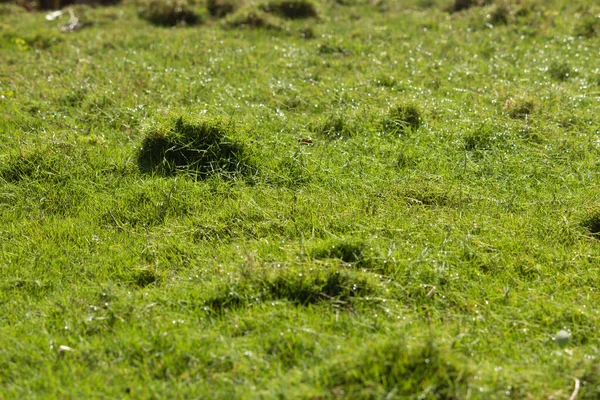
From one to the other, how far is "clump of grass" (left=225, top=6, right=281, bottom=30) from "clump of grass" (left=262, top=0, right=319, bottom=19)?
220mm

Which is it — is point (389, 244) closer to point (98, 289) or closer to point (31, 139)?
point (98, 289)

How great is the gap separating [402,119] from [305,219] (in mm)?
1712

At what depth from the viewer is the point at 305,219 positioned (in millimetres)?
4422

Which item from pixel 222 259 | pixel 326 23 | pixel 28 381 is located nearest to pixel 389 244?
pixel 222 259

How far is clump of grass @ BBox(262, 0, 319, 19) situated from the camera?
9.23m

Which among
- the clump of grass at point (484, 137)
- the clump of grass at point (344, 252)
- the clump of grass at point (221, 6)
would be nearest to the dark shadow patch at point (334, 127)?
the clump of grass at point (484, 137)

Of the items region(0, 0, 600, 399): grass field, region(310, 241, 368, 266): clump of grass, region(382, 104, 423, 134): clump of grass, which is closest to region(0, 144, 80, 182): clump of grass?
region(0, 0, 600, 399): grass field

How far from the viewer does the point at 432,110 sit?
5.95m

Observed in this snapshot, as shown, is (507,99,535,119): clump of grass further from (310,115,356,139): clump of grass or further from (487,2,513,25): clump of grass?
(487,2,513,25): clump of grass

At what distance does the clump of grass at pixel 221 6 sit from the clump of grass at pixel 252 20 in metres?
0.49

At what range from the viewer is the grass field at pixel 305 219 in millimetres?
3188

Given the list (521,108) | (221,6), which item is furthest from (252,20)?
(521,108)

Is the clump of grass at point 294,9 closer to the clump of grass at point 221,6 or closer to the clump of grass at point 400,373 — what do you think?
the clump of grass at point 221,6

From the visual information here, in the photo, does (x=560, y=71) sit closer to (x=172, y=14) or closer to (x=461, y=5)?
(x=461, y=5)
